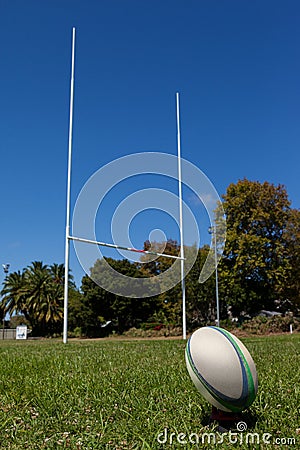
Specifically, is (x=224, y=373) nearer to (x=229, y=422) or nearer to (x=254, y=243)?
(x=229, y=422)

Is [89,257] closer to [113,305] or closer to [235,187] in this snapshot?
[235,187]

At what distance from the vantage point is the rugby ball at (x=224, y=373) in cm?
278

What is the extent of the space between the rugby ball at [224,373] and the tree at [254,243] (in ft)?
78.1

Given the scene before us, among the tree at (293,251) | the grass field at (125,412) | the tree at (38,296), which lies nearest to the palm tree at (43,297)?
the tree at (38,296)

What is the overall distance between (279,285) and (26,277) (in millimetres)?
28498

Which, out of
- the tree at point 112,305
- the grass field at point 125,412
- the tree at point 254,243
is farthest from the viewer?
the tree at point 112,305

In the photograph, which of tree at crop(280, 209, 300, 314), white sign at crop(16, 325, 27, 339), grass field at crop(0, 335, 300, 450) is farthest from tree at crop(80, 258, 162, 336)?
grass field at crop(0, 335, 300, 450)

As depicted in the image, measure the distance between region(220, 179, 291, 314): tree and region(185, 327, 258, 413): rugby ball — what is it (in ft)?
78.1

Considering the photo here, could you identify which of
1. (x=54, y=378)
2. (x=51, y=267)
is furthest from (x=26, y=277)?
(x=54, y=378)

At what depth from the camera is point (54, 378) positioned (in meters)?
4.39

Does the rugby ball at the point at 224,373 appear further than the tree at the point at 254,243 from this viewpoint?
No

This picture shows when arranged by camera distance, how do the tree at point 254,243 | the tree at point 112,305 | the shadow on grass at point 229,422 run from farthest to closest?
the tree at point 112,305 < the tree at point 254,243 < the shadow on grass at point 229,422

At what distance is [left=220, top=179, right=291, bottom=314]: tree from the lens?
2645 cm

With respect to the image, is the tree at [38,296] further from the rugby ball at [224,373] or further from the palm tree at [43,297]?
the rugby ball at [224,373]
